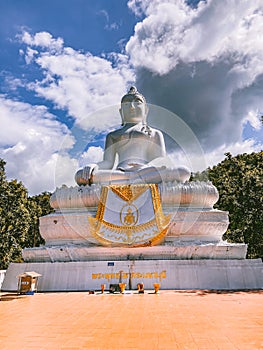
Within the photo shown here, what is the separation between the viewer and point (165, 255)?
34.0 feet

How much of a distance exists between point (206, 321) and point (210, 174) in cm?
1918

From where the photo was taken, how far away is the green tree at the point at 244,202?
16.3 metres

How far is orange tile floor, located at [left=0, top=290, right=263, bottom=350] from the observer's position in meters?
3.83

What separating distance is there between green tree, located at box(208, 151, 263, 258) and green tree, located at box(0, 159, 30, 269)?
11.4 metres

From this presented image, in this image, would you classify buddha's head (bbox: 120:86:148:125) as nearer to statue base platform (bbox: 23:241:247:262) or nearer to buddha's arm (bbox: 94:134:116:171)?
buddha's arm (bbox: 94:134:116:171)

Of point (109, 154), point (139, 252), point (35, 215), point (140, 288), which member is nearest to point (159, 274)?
point (140, 288)

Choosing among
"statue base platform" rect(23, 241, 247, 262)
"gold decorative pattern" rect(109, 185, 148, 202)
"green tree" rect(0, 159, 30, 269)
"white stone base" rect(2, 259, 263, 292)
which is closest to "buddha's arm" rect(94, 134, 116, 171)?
"gold decorative pattern" rect(109, 185, 148, 202)

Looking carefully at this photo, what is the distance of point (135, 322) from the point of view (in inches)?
197

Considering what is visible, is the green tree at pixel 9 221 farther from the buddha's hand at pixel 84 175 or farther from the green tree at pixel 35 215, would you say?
the buddha's hand at pixel 84 175

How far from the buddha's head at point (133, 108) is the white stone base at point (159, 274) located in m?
7.69

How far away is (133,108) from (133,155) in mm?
2366

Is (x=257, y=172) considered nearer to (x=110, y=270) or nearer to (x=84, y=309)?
(x=110, y=270)

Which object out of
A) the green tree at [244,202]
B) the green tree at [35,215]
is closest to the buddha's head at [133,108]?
the green tree at [244,202]

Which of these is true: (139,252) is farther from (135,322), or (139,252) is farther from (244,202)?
(244,202)
